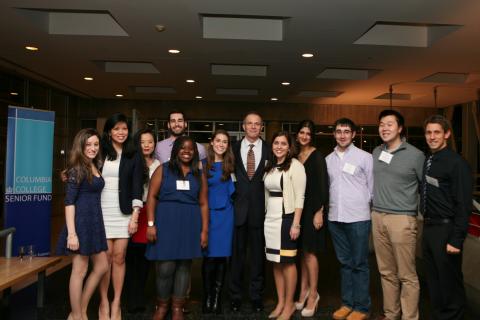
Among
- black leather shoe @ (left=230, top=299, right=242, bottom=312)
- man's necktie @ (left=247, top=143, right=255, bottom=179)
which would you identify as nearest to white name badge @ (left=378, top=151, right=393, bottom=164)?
man's necktie @ (left=247, top=143, right=255, bottom=179)

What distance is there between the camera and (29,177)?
4.61 meters

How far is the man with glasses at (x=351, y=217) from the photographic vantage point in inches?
129

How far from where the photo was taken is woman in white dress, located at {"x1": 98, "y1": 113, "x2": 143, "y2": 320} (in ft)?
10.2

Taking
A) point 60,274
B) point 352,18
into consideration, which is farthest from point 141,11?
point 60,274

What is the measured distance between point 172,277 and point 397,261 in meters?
1.73

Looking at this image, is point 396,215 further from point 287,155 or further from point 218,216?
point 218,216

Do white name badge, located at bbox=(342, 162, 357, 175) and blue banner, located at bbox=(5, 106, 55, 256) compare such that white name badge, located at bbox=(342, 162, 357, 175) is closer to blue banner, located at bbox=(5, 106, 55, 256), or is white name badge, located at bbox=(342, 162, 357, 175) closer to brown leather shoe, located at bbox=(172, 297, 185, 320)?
brown leather shoe, located at bbox=(172, 297, 185, 320)

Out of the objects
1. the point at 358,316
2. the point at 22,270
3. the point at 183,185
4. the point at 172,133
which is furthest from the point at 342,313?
the point at 22,270

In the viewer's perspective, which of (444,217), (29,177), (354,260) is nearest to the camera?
(444,217)

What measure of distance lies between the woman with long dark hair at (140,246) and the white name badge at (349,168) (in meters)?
1.58

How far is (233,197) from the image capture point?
345 cm

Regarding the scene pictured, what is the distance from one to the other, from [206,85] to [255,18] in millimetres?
4082

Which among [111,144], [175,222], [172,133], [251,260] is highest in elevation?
[172,133]

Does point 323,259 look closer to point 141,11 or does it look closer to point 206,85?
point 141,11
